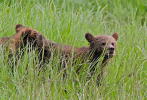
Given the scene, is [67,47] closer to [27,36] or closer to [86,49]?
[86,49]

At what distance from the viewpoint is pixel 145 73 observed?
28.4 feet

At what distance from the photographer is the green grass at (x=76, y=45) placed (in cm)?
715

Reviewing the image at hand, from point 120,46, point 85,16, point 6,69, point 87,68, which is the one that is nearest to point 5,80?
point 6,69

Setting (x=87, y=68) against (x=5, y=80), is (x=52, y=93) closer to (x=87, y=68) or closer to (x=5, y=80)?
(x=5, y=80)

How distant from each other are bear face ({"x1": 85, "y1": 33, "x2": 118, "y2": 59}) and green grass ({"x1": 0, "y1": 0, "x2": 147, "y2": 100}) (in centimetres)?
19

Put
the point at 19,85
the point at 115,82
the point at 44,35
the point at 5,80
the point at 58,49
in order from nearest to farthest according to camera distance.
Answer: the point at 19,85, the point at 5,80, the point at 115,82, the point at 58,49, the point at 44,35

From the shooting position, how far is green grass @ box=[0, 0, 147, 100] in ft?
23.5

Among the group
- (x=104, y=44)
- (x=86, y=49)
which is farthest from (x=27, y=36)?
(x=104, y=44)

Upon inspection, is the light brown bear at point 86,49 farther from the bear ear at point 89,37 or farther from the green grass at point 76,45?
the green grass at point 76,45

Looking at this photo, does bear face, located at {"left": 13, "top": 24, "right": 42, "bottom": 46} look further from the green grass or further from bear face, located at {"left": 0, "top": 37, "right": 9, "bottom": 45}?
the green grass

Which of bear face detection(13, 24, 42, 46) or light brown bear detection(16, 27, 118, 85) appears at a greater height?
bear face detection(13, 24, 42, 46)

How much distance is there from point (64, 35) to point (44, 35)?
32 cm

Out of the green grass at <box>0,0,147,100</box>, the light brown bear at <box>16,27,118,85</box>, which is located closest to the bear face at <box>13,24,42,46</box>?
the light brown bear at <box>16,27,118,85</box>

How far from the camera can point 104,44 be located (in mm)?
8727
